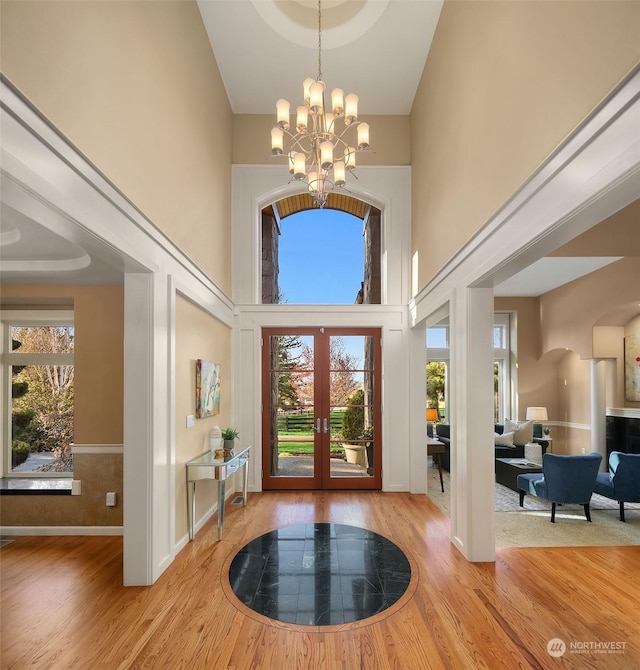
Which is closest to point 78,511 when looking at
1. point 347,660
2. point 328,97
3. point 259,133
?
point 347,660

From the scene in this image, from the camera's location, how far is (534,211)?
2668mm

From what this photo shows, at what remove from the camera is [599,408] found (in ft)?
26.6

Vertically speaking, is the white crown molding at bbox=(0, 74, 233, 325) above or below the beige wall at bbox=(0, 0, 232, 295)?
below

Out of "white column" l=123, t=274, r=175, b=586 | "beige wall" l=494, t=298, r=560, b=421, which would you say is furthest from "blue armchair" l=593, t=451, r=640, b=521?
"white column" l=123, t=274, r=175, b=586

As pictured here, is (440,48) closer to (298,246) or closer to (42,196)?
(298,246)

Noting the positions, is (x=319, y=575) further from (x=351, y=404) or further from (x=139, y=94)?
(x=139, y=94)

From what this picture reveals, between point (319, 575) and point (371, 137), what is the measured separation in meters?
5.87

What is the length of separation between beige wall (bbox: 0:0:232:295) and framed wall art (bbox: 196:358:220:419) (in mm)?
1113

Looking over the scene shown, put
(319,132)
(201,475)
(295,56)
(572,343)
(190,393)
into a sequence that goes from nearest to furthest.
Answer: (319,132) → (201,475) → (190,393) → (295,56) → (572,343)

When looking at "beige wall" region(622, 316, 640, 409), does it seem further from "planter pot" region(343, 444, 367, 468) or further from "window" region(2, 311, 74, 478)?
"window" region(2, 311, 74, 478)

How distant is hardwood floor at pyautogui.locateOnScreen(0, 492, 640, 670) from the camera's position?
2545mm

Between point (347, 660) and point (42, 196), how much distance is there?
2981 millimetres

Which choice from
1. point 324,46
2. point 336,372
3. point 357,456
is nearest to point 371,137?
point 324,46

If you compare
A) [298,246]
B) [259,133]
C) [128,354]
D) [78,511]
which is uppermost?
[259,133]
